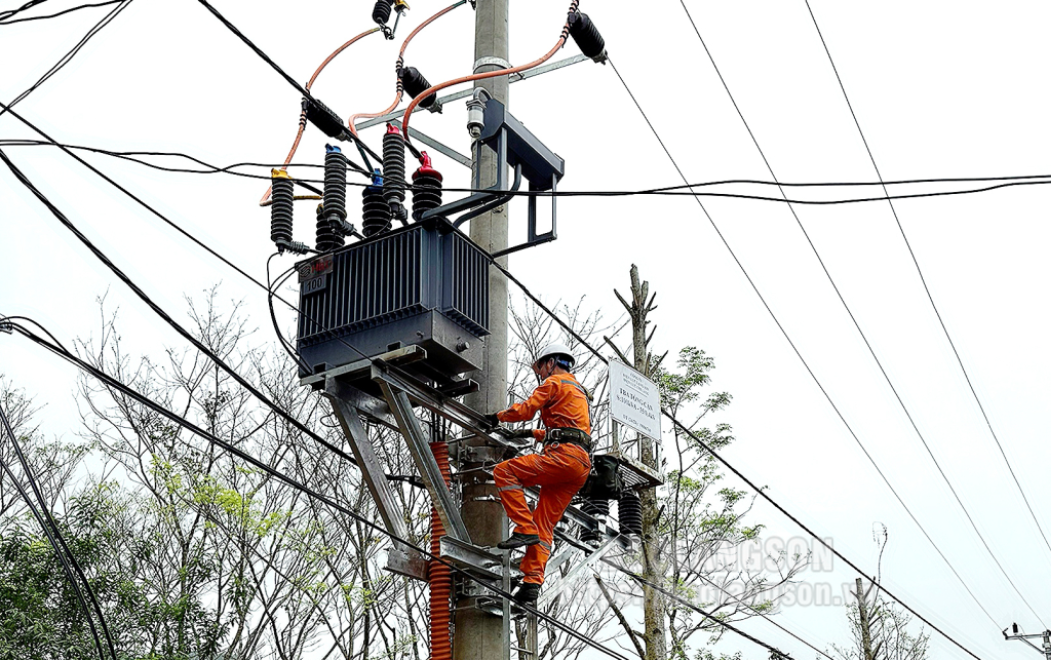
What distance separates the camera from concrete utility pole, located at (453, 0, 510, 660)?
6531 mm

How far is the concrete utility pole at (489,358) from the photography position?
6531mm

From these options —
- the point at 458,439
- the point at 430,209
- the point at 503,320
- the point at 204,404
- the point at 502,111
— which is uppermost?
the point at 204,404

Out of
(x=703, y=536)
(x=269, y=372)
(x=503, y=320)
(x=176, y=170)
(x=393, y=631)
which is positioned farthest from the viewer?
(x=269, y=372)

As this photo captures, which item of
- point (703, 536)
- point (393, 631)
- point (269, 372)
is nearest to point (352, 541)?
point (393, 631)

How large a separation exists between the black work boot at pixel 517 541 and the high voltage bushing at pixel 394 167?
2.18 metres

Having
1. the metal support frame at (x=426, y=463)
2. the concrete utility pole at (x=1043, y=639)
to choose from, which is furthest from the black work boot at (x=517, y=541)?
the concrete utility pole at (x=1043, y=639)

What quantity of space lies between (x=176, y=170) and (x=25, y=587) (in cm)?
1052

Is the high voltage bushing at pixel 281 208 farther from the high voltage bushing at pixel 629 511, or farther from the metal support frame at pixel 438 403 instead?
the high voltage bushing at pixel 629 511

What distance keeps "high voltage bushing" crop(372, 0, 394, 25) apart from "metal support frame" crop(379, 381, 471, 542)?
12.1 ft

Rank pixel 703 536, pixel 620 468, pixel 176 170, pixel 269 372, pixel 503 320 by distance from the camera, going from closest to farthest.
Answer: pixel 176 170 → pixel 503 320 → pixel 620 468 → pixel 703 536 → pixel 269 372

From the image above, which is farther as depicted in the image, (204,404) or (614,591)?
(204,404)

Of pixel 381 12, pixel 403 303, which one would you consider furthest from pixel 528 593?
pixel 381 12

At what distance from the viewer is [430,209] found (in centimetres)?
688

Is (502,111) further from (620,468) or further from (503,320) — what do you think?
(620,468)
